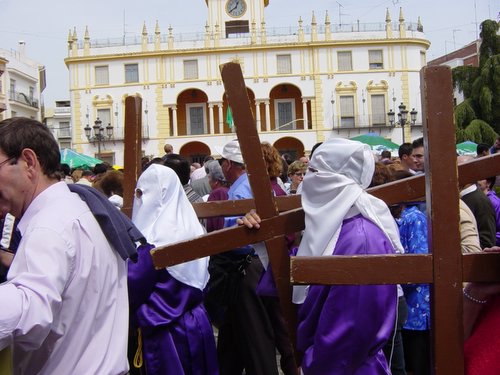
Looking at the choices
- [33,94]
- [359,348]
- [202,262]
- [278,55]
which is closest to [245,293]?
[202,262]

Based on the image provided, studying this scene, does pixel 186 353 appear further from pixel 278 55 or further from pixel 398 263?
pixel 278 55

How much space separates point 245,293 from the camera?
466 cm

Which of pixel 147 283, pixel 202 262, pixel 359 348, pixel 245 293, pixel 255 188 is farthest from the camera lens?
pixel 245 293

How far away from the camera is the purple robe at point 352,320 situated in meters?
2.55

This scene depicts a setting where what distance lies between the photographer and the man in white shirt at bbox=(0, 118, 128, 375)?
200cm

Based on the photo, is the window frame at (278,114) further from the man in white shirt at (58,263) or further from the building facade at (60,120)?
the man in white shirt at (58,263)

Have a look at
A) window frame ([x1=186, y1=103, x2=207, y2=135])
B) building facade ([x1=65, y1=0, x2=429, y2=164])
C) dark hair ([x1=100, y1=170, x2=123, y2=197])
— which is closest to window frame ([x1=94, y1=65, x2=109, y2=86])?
building facade ([x1=65, y1=0, x2=429, y2=164])

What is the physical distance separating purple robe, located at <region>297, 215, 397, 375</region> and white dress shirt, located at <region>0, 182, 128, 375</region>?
0.78 meters

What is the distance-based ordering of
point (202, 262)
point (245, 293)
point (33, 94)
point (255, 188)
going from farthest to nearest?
1. point (33, 94)
2. point (245, 293)
3. point (202, 262)
4. point (255, 188)

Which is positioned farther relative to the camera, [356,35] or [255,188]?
[356,35]

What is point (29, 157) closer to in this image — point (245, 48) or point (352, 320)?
point (352, 320)

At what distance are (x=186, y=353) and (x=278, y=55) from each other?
141 ft

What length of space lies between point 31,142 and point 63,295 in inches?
20.5

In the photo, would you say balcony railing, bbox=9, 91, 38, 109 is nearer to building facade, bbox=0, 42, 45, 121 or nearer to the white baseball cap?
building facade, bbox=0, 42, 45, 121
